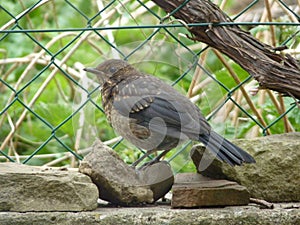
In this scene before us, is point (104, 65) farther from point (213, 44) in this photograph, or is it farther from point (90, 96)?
point (213, 44)

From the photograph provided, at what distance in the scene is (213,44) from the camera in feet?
12.1

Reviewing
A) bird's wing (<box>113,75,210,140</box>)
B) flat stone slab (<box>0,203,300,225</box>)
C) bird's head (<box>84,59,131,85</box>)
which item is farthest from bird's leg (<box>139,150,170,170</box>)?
bird's head (<box>84,59,131,85</box>)

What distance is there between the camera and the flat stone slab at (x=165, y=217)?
10.5ft

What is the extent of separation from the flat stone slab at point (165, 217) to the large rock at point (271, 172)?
22cm

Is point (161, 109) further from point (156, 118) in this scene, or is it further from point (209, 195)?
point (209, 195)

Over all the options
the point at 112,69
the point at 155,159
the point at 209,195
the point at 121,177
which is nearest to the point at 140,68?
the point at 112,69

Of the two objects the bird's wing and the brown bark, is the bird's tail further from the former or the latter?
the brown bark

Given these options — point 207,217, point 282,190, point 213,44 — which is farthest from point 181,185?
point 213,44

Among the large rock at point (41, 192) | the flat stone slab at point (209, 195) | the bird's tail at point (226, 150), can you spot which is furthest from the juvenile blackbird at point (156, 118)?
the large rock at point (41, 192)

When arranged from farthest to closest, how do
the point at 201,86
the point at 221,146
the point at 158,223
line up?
the point at 201,86, the point at 221,146, the point at 158,223

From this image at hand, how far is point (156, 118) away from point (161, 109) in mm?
47

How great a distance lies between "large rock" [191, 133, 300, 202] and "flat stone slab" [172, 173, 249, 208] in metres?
0.13

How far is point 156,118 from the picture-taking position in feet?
11.7

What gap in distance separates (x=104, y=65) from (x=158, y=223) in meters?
0.90
